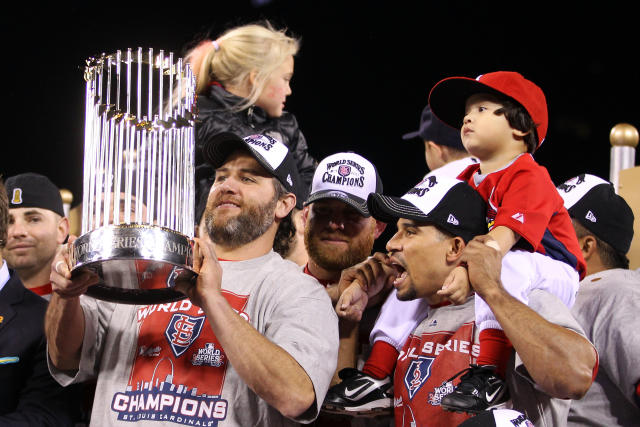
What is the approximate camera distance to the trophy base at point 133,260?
1.47 m

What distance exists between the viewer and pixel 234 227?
2186 mm

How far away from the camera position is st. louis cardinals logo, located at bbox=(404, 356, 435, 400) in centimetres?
186

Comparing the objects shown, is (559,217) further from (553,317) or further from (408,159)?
(408,159)

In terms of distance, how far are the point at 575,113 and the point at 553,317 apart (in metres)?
3.98

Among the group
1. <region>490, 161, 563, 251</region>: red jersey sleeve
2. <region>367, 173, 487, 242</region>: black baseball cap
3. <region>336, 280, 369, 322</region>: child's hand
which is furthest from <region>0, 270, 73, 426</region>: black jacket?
<region>490, 161, 563, 251</region>: red jersey sleeve

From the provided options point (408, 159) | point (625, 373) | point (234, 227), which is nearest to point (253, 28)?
point (234, 227)

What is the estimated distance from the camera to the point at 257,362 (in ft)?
5.61

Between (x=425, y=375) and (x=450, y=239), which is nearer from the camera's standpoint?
(x=425, y=375)

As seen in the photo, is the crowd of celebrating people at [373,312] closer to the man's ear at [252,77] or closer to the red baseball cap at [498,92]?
the red baseball cap at [498,92]

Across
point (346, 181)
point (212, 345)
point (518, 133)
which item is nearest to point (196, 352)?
point (212, 345)

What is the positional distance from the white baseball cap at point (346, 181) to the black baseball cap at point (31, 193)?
119 centimetres

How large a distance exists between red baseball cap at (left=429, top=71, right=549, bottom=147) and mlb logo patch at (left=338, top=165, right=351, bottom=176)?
1.11 feet

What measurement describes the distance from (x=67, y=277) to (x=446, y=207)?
0.93 metres

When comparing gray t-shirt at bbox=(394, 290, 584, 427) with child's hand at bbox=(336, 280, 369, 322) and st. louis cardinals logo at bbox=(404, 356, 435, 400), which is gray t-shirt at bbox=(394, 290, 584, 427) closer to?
st. louis cardinals logo at bbox=(404, 356, 435, 400)
